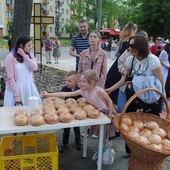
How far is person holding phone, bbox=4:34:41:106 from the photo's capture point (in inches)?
122

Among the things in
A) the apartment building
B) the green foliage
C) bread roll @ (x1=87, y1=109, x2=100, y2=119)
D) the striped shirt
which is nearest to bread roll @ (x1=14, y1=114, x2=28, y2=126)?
bread roll @ (x1=87, y1=109, x2=100, y2=119)

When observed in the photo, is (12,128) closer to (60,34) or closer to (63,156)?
(63,156)

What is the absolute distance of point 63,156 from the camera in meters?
3.23

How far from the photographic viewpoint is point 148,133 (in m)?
2.41

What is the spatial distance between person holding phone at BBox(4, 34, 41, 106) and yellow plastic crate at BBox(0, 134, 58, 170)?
603 millimetres

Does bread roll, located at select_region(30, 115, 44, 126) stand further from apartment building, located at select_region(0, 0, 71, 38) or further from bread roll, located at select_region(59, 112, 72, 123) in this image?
apartment building, located at select_region(0, 0, 71, 38)

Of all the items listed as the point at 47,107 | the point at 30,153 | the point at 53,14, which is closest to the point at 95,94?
the point at 47,107

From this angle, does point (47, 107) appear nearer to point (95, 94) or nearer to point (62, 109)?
point (62, 109)

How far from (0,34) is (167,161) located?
4836cm

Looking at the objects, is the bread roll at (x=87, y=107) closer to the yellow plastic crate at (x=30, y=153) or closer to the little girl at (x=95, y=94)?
the little girl at (x=95, y=94)

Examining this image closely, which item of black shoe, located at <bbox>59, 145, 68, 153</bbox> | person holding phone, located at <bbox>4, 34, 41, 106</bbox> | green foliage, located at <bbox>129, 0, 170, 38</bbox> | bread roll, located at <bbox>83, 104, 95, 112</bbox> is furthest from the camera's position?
green foliage, located at <bbox>129, 0, 170, 38</bbox>

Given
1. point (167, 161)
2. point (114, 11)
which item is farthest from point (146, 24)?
point (114, 11)

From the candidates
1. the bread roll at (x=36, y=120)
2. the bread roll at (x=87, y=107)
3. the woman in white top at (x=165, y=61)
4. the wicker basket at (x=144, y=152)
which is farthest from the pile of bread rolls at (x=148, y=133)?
the woman in white top at (x=165, y=61)

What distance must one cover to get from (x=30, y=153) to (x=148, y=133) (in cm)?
135
